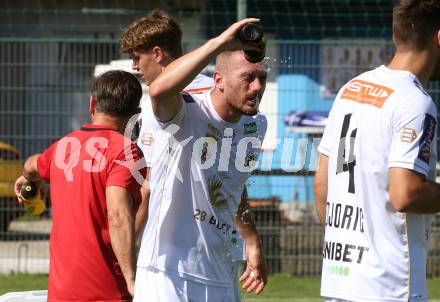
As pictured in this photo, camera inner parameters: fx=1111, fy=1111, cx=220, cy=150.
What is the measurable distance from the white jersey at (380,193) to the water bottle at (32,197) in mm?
1894

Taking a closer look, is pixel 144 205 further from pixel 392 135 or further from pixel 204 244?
pixel 392 135

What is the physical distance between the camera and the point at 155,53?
5836 mm

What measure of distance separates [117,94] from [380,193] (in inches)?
61.1

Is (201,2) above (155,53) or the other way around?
above

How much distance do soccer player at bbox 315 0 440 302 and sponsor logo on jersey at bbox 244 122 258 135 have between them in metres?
0.80

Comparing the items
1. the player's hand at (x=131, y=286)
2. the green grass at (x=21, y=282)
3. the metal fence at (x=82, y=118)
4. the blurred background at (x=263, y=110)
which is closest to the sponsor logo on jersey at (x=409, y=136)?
the player's hand at (x=131, y=286)

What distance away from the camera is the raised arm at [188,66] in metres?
3.98

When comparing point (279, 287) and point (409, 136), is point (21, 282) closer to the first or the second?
point (279, 287)

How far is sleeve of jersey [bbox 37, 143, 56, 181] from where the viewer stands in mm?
5215

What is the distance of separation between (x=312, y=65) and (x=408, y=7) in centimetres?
728

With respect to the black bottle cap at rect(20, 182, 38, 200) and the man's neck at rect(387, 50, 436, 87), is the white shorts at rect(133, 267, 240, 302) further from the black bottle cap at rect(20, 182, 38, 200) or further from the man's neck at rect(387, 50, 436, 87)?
the man's neck at rect(387, 50, 436, 87)

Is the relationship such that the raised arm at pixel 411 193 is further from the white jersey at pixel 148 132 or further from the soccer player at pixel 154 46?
the soccer player at pixel 154 46

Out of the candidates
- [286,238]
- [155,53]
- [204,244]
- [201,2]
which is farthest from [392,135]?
[201,2]

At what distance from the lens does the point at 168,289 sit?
15.1 feet
